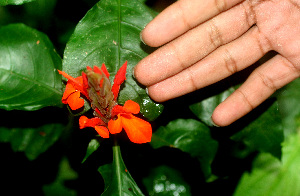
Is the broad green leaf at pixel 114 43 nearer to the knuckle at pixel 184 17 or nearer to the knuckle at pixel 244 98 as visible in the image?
the knuckle at pixel 184 17

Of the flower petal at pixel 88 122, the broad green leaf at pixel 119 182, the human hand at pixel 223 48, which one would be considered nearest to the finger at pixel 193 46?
the human hand at pixel 223 48

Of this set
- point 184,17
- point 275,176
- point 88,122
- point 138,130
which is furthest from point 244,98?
point 275,176

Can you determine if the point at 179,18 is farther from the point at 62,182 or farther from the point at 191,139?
the point at 62,182

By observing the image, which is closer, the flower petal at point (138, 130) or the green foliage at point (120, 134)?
the flower petal at point (138, 130)

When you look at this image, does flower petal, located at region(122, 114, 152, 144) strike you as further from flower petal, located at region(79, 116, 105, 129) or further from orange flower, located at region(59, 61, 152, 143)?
flower petal, located at region(79, 116, 105, 129)

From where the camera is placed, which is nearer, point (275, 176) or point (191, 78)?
point (191, 78)

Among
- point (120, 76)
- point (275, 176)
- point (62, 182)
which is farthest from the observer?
point (275, 176)
